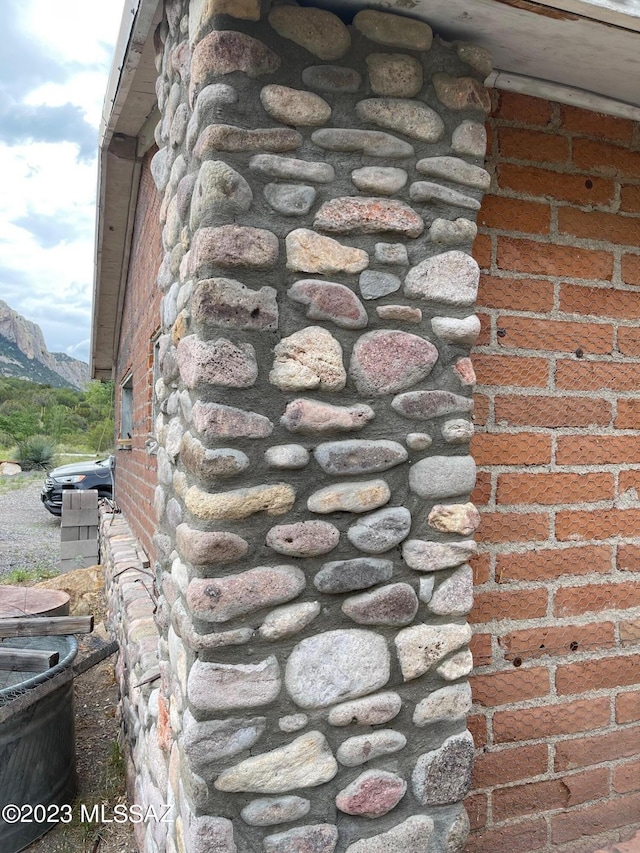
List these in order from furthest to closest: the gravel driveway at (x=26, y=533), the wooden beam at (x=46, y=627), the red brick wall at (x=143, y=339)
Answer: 1. the gravel driveway at (x=26, y=533)
2. the red brick wall at (x=143, y=339)
3. the wooden beam at (x=46, y=627)

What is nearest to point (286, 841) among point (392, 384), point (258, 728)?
point (258, 728)

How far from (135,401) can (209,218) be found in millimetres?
4034

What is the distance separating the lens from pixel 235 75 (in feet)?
4.65

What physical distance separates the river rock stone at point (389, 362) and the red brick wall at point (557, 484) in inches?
12.7

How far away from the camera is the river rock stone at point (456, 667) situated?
1579 mm

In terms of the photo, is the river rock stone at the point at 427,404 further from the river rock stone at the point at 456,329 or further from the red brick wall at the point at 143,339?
the red brick wall at the point at 143,339

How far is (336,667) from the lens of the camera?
1483 millimetres

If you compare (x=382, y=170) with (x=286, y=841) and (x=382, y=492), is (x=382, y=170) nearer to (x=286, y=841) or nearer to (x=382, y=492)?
(x=382, y=492)

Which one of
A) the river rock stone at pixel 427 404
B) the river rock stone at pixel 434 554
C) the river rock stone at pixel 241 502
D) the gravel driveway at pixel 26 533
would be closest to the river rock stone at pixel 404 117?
the river rock stone at pixel 427 404

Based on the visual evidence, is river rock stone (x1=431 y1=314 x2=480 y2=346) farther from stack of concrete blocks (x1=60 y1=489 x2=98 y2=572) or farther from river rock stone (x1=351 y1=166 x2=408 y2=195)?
stack of concrete blocks (x1=60 y1=489 x2=98 y2=572)

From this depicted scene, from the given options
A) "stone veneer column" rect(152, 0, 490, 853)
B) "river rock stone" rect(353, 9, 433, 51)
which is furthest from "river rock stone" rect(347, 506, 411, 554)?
"river rock stone" rect(353, 9, 433, 51)

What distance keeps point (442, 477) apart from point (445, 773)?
0.75m

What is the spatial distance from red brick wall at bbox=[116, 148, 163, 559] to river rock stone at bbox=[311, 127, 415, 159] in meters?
1.97

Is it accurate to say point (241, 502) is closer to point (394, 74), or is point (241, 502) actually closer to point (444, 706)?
point (444, 706)
